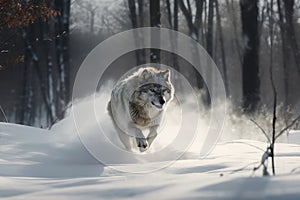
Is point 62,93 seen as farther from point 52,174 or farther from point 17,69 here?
point 52,174

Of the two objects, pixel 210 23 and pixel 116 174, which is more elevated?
pixel 210 23

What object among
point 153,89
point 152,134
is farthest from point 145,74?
point 152,134

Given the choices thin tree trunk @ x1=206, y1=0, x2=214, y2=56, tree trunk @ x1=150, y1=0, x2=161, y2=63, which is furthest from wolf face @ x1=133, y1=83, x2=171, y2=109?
thin tree trunk @ x1=206, y1=0, x2=214, y2=56

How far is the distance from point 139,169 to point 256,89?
8.77m

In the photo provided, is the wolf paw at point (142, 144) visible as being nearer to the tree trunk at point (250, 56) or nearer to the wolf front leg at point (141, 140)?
the wolf front leg at point (141, 140)

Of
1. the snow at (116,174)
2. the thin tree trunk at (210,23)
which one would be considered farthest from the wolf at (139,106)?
the thin tree trunk at (210,23)

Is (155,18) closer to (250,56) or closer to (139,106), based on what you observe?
(250,56)

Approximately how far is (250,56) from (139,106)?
6.88 metres

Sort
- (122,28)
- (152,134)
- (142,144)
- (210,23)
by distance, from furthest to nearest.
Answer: (122,28)
(210,23)
(152,134)
(142,144)

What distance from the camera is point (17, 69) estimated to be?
3164 centimetres

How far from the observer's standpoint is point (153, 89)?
6.61 meters

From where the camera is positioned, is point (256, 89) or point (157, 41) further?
point (157, 41)

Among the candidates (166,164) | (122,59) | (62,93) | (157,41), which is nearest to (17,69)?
(122,59)

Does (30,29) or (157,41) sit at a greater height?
(30,29)
